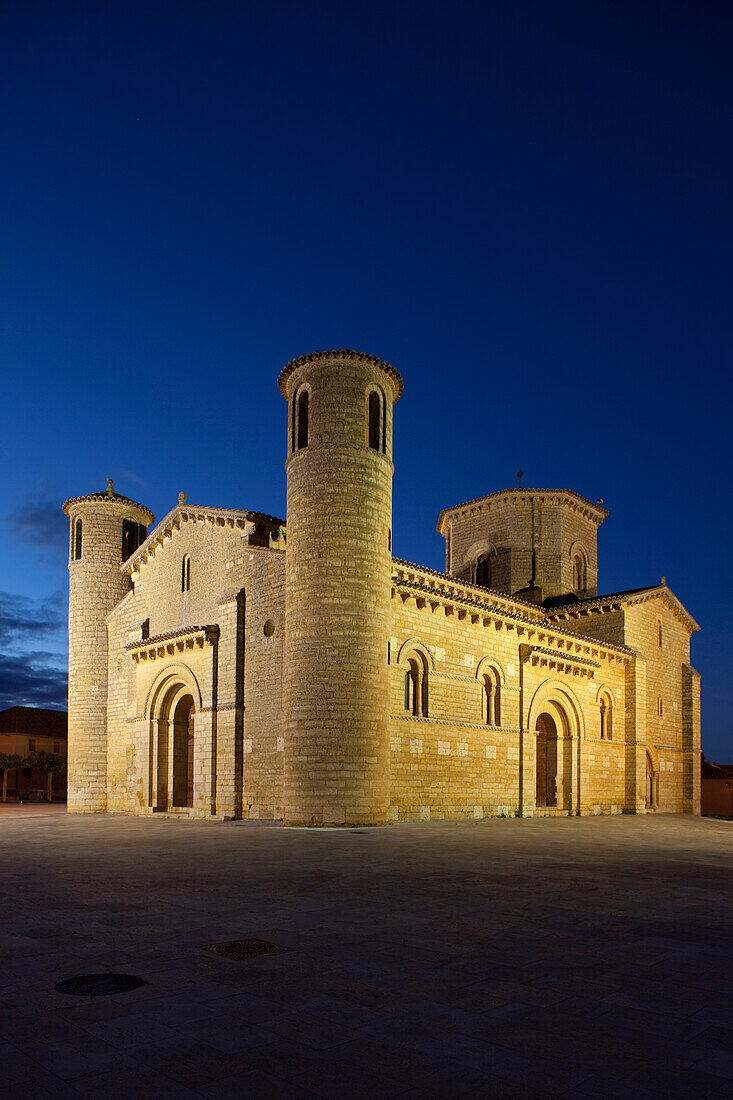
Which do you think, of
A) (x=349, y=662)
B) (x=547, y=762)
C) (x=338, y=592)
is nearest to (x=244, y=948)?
(x=349, y=662)

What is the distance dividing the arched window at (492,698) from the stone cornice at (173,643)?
28.3 feet

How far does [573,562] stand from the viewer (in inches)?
1474

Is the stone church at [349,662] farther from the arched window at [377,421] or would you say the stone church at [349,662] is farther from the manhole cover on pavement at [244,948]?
the manhole cover on pavement at [244,948]

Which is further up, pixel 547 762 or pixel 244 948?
pixel 244 948

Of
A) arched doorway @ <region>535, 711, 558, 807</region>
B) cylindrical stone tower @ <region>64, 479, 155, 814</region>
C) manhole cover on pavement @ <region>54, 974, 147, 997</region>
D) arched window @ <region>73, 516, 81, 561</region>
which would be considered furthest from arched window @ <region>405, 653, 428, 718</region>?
manhole cover on pavement @ <region>54, 974, 147, 997</region>

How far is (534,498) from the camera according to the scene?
121ft

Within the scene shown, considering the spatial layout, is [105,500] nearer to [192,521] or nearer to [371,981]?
[192,521]

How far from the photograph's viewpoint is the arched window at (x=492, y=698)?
84.9ft

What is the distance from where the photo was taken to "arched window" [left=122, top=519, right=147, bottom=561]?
32312 mm

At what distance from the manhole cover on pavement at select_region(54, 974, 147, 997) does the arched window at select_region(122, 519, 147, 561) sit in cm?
2755

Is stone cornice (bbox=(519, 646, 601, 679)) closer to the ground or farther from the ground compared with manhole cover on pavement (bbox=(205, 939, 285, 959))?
farther from the ground

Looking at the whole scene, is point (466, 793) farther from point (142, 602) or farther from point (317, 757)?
point (142, 602)

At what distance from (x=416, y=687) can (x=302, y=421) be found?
26.8ft

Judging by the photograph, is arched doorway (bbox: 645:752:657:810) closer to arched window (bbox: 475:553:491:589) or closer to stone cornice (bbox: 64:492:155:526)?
arched window (bbox: 475:553:491:589)
